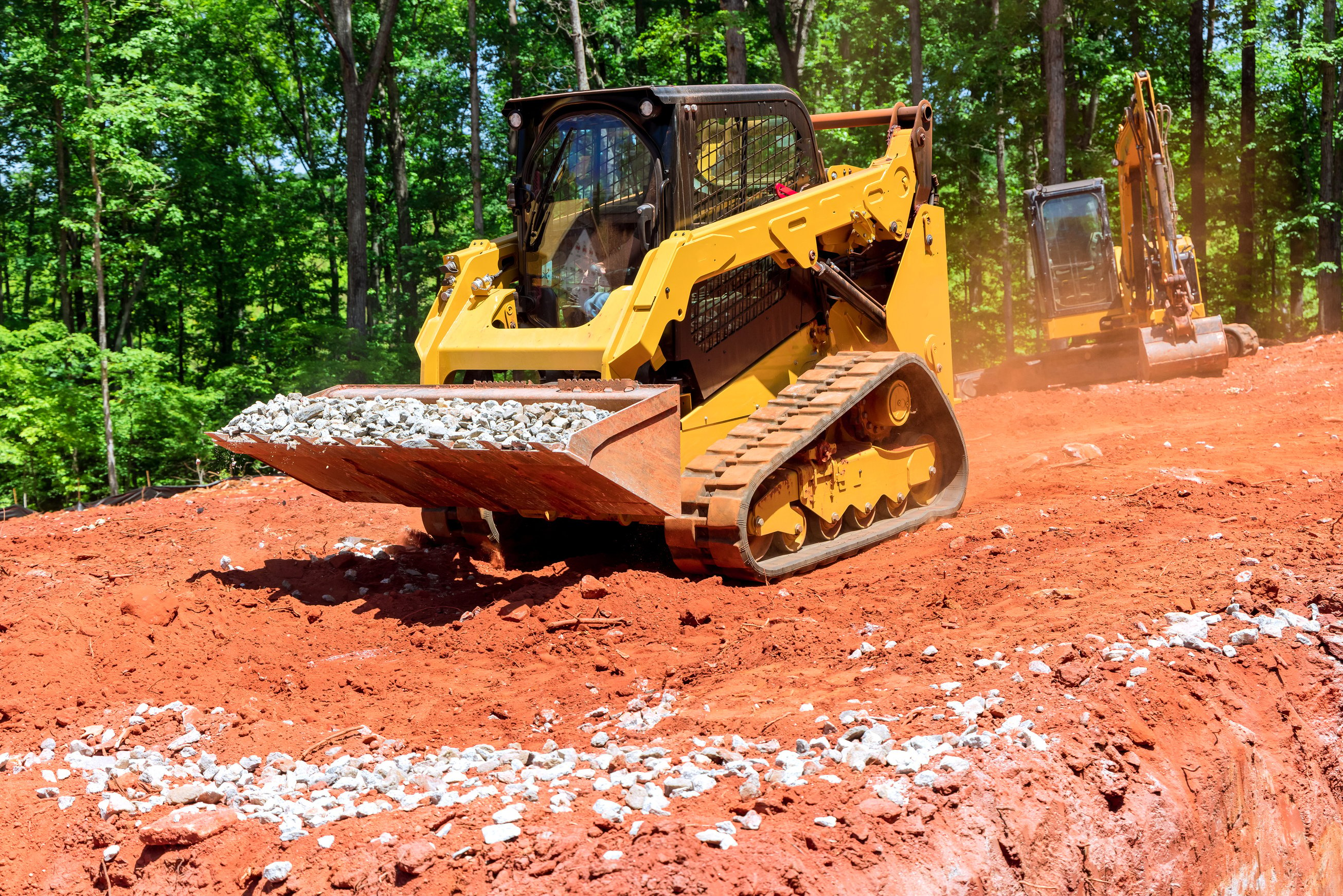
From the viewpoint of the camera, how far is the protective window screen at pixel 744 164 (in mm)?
7199

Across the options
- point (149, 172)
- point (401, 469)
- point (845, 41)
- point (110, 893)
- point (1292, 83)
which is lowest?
point (110, 893)

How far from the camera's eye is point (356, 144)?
21.1 m

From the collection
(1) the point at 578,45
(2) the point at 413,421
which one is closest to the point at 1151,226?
(1) the point at 578,45

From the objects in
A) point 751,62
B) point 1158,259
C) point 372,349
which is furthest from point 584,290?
point 751,62

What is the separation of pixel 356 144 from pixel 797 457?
16.8m

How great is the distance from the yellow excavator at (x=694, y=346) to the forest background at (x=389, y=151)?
11.4 m

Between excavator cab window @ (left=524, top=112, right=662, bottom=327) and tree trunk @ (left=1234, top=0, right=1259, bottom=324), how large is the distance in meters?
22.7

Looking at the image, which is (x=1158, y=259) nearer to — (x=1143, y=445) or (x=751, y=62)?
(x=1143, y=445)

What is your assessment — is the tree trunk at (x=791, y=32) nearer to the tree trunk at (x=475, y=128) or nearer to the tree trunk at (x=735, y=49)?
the tree trunk at (x=735, y=49)

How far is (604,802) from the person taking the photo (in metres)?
3.76

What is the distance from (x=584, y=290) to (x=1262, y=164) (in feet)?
89.4

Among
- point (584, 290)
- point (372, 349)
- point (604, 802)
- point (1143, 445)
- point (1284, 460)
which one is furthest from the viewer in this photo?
point (372, 349)

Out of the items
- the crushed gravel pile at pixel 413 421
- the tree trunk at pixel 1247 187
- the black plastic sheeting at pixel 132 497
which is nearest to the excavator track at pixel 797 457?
the crushed gravel pile at pixel 413 421

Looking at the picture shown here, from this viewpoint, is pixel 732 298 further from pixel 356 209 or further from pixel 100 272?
pixel 356 209
